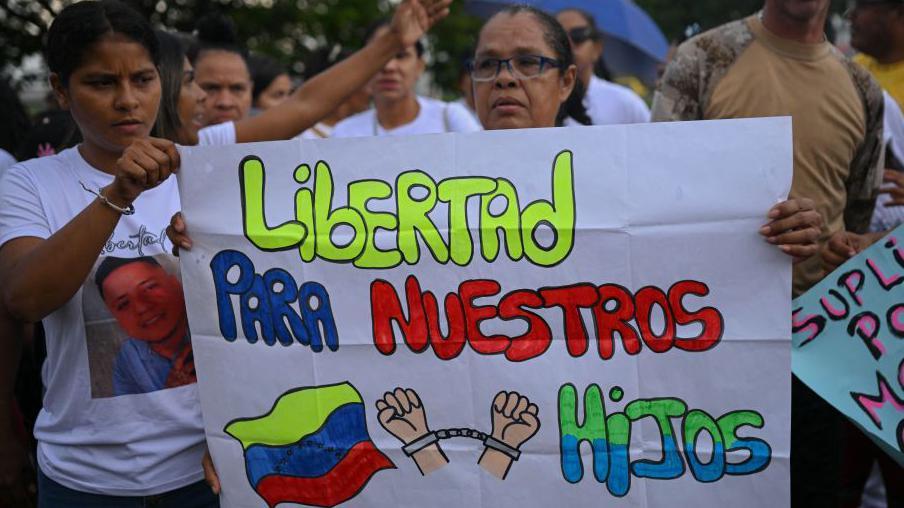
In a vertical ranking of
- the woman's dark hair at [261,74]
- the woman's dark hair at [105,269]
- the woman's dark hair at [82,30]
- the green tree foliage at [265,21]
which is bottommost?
the woman's dark hair at [105,269]

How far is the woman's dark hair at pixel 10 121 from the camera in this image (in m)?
4.25

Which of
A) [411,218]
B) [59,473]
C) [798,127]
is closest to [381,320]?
[411,218]

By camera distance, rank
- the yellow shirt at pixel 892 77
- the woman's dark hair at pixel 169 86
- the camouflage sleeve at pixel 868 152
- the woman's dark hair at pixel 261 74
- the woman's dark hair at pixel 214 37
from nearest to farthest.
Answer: the woman's dark hair at pixel 169 86 → the camouflage sleeve at pixel 868 152 → the yellow shirt at pixel 892 77 → the woman's dark hair at pixel 214 37 → the woman's dark hair at pixel 261 74

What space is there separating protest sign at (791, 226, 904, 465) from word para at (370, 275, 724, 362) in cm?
40

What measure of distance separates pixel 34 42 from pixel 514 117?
13.5 metres

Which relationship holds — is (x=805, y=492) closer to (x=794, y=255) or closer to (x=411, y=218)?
(x=794, y=255)

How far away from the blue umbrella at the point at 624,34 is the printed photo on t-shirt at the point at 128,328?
4.40 meters

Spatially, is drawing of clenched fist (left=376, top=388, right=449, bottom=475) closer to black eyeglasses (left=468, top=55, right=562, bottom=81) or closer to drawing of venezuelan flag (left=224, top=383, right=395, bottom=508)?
drawing of venezuelan flag (left=224, top=383, right=395, bottom=508)

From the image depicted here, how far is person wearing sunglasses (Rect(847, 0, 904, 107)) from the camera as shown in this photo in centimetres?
423

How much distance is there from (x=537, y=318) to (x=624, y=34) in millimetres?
5102

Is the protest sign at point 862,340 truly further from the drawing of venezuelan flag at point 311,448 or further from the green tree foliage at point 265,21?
the green tree foliage at point 265,21

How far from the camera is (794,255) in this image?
7.20 ft

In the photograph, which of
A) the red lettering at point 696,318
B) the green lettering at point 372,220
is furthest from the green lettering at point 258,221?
the red lettering at point 696,318

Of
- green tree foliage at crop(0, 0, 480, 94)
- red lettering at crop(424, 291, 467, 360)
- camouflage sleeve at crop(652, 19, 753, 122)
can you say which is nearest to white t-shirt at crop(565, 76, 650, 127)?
camouflage sleeve at crop(652, 19, 753, 122)
